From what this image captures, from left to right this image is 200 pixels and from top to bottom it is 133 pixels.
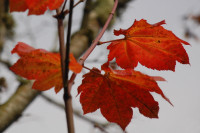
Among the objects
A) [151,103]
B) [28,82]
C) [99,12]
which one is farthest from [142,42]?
[99,12]

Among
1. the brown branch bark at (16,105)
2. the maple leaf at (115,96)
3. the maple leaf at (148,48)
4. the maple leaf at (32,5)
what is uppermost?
the maple leaf at (32,5)

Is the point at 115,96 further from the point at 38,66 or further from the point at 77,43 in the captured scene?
the point at 77,43

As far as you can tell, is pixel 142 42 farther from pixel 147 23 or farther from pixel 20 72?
pixel 20 72

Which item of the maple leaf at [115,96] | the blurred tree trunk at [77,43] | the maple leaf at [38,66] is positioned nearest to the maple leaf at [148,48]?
the maple leaf at [115,96]

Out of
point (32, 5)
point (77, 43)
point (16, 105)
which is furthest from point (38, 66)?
point (77, 43)

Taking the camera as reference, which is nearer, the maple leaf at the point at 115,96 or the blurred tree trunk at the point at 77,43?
the maple leaf at the point at 115,96

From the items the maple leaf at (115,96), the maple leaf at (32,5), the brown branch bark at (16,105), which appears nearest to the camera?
the maple leaf at (32,5)

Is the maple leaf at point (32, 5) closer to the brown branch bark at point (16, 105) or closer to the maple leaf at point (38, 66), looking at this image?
the maple leaf at point (38, 66)
